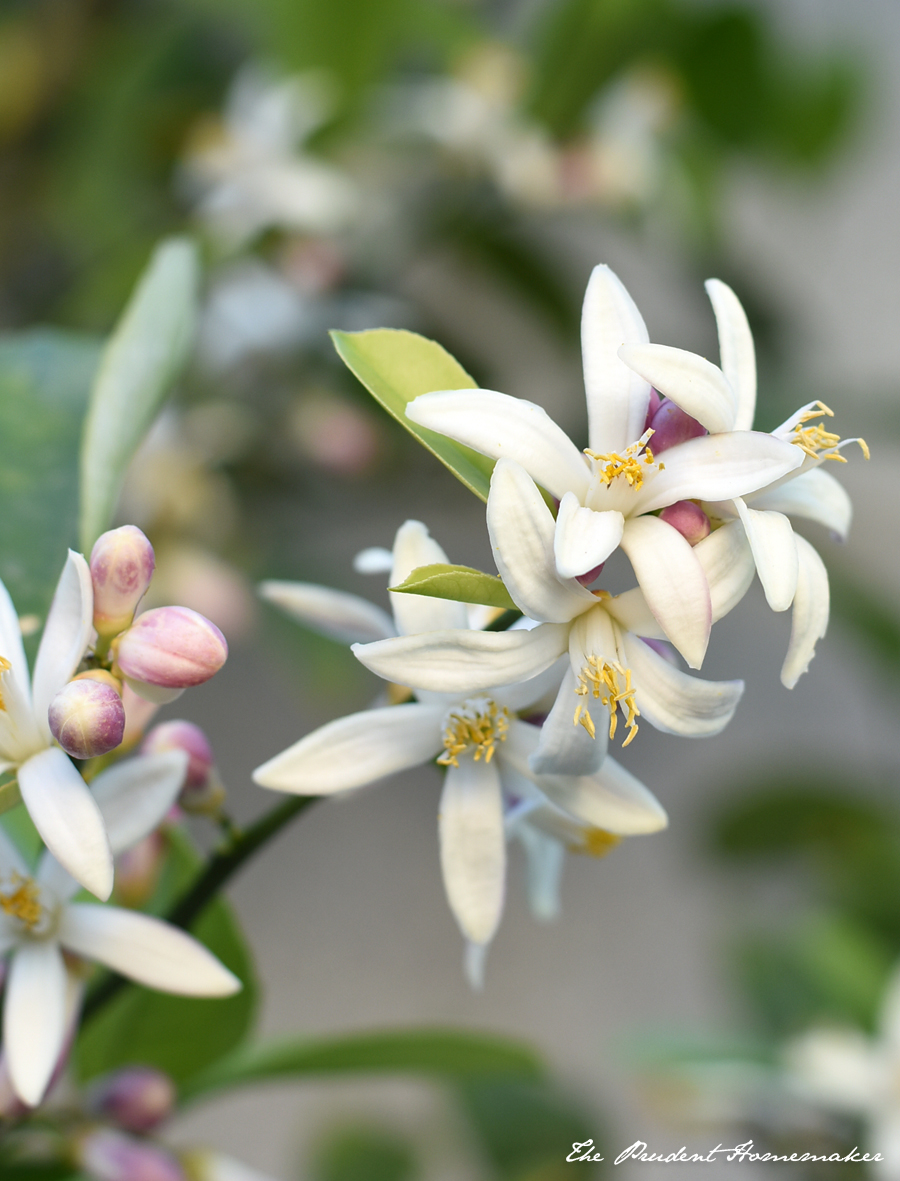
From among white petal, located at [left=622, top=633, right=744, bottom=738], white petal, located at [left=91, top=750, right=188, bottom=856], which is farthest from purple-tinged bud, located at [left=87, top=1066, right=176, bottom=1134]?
white petal, located at [left=622, top=633, right=744, bottom=738]

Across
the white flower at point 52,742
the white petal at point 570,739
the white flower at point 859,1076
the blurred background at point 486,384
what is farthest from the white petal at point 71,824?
the white flower at point 859,1076

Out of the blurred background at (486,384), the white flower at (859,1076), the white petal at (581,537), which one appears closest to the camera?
the white petal at (581,537)

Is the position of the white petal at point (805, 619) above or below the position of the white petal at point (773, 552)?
below

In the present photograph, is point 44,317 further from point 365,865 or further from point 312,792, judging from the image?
point 312,792

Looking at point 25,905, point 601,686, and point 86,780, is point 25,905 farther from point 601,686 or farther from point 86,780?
point 601,686

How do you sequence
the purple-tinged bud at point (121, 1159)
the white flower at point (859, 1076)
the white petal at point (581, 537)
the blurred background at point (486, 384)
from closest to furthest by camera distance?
1. the white petal at point (581, 537)
2. the purple-tinged bud at point (121, 1159)
3. the white flower at point (859, 1076)
4. the blurred background at point (486, 384)

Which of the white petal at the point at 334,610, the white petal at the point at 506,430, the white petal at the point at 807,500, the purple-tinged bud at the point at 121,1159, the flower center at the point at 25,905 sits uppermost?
the white petal at the point at 506,430

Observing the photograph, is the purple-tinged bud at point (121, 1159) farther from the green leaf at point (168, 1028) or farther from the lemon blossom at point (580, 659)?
the lemon blossom at point (580, 659)

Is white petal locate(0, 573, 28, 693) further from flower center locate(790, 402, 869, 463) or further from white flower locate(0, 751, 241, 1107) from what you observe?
flower center locate(790, 402, 869, 463)

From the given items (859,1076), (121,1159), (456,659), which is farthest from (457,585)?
(859,1076)
